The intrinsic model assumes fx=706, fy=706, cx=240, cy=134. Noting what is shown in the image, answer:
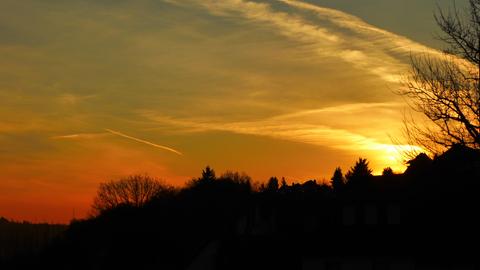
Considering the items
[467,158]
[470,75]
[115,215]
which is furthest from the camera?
[115,215]

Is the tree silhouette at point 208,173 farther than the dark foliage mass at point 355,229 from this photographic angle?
Yes

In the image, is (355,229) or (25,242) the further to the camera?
(25,242)

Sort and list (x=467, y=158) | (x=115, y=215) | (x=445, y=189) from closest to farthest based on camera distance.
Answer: (x=467, y=158)
(x=445, y=189)
(x=115, y=215)

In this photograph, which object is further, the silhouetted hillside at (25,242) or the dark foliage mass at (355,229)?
the silhouetted hillside at (25,242)

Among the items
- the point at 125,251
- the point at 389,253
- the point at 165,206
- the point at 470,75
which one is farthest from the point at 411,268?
the point at 165,206

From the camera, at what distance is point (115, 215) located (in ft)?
379

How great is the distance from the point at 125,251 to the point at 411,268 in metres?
54.9

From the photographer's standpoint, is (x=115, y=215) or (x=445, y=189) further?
(x=115, y=215)

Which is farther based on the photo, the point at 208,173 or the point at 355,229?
the point at 208,173

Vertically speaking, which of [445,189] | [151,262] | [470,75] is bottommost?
[151,262]

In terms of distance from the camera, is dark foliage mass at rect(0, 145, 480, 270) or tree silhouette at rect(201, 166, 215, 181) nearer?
dark foliage mass at rect(0, 145, 480, 270)

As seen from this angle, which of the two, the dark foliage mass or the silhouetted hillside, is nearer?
the dark foliage mass

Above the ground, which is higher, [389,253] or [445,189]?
[445,189]

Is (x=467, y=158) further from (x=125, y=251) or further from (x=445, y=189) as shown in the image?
(x=125, y=251)
